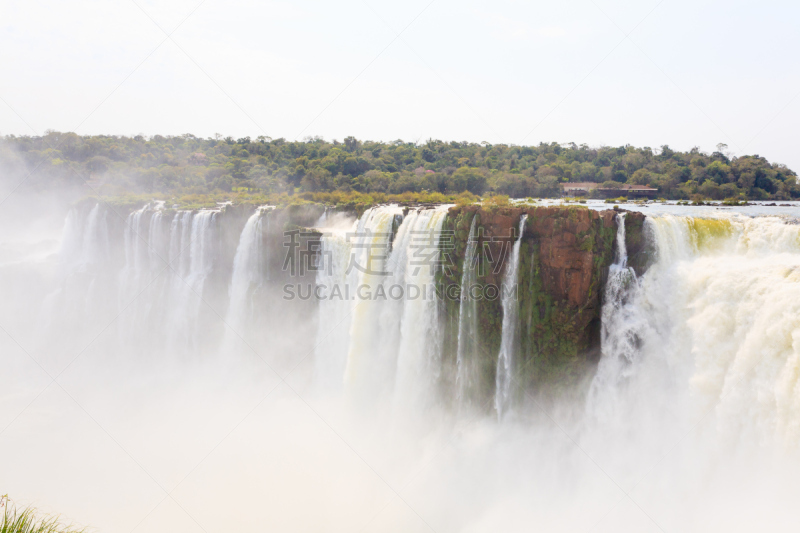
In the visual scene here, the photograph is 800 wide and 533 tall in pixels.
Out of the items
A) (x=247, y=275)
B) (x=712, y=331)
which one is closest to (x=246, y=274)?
(x=247, y=275)

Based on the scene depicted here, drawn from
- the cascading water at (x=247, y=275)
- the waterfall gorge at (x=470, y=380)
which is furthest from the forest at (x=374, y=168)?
the waterfall gorge at (x=470, y=380)

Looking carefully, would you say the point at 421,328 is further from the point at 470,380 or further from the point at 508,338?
the point at 508,338

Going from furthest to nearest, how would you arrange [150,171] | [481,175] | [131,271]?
[150,171], [481,175], [131,271]

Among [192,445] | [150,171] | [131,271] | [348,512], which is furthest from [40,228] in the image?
[348,512]

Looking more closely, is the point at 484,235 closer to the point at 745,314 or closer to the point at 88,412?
the point at 745,314

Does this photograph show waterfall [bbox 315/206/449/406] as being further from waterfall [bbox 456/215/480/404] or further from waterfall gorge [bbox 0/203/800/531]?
waterfall [bbox 456/215/480/404]

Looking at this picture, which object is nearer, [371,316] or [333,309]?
[371,316]
